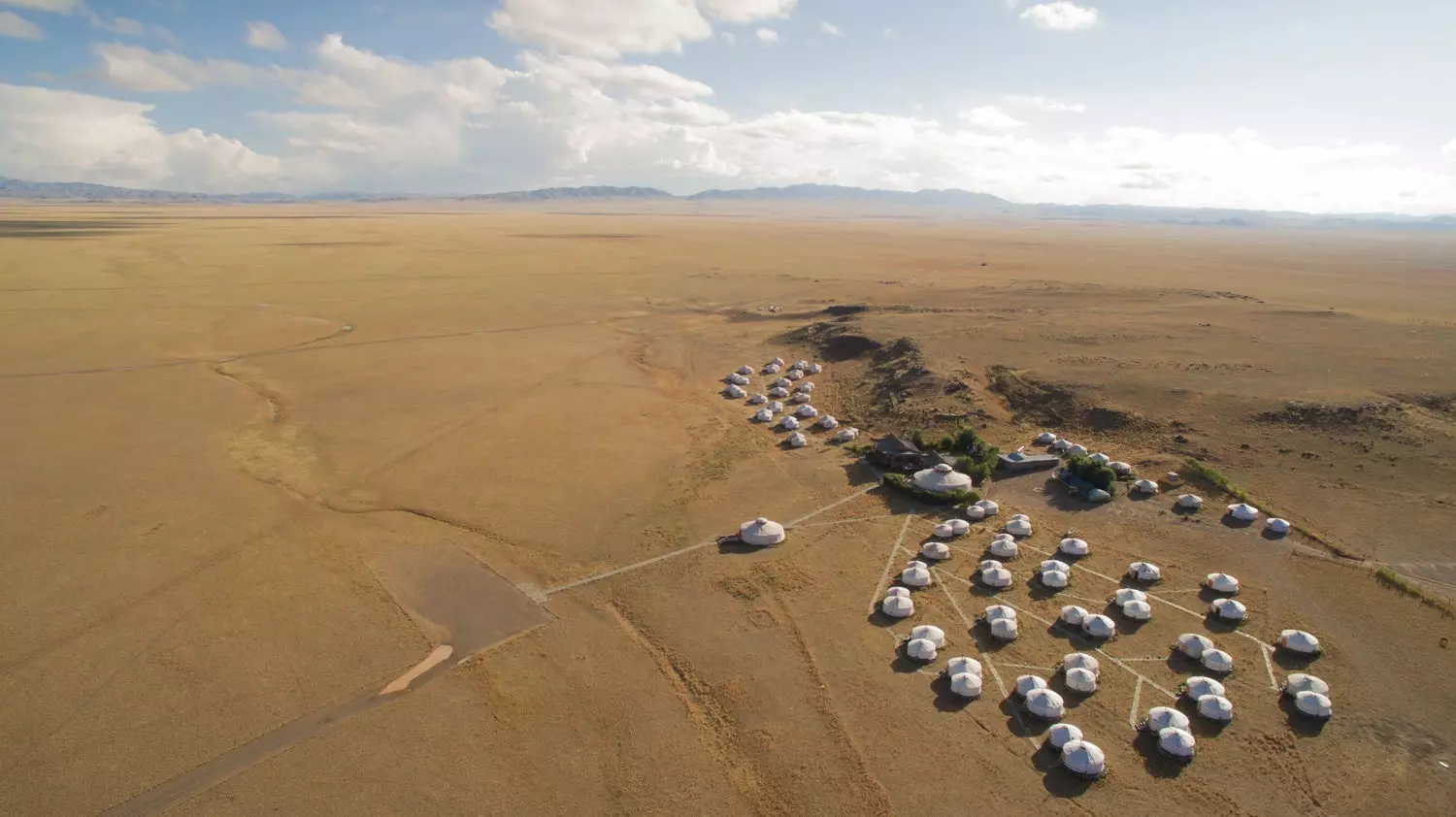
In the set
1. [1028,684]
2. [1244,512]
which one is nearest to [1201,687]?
[1028,684]

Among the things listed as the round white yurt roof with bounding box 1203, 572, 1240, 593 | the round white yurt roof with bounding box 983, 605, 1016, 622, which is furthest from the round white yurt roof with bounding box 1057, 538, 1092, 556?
the round white yurt roof with bounding box 983, 605, 1016, 622

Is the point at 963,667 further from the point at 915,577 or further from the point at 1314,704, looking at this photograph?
the point at 1314,704

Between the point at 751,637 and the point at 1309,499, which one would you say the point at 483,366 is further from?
the point at 1309,499

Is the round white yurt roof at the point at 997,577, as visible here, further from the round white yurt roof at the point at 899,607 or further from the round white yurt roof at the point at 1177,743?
the round white yurt roof at the point at 1177,743

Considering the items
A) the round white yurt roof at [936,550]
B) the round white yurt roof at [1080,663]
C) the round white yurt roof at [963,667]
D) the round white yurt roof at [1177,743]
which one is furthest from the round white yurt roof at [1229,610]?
the round white yurt roof at [963,667]

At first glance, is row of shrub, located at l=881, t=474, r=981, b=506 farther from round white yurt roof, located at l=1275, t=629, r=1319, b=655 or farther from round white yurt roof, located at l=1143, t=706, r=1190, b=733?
round white yurt roof, located at l=1143, t=706, r=1190, b=733
